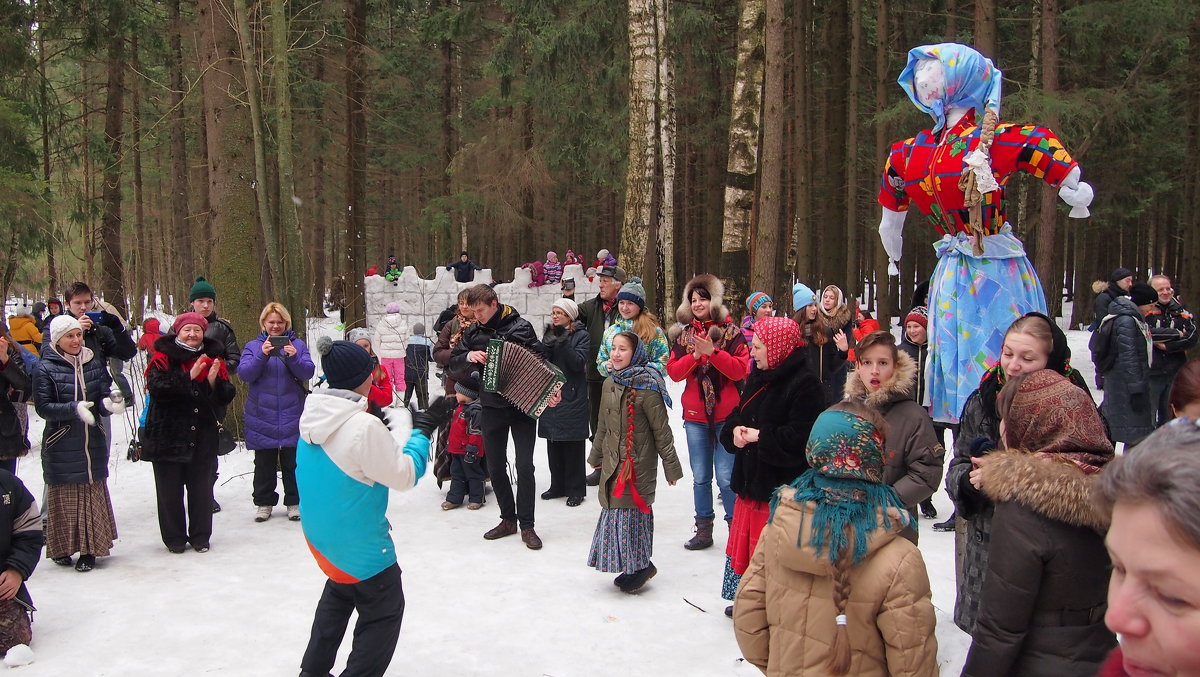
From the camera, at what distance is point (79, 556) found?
20.4ft

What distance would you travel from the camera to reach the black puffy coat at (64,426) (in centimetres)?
605

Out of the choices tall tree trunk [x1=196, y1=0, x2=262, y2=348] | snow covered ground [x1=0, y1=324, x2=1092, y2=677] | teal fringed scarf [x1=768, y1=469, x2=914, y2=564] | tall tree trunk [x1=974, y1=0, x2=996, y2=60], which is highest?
tall tree trunk [x1=974, y1=0, x2=996, y2=60]

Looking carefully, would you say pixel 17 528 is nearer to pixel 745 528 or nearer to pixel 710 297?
pixel 745 528

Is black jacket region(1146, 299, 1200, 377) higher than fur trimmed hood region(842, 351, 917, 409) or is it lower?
lower

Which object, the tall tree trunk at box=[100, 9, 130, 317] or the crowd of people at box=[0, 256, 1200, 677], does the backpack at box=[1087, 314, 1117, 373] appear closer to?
the crowd of people at box=[0, 256, 1200, 677]

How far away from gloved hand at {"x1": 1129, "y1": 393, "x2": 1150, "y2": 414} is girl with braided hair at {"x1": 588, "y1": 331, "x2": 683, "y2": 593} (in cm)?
579

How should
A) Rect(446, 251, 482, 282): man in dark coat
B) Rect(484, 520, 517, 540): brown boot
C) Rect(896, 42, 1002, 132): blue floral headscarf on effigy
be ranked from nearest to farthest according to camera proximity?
Rect(896, 42, 1002, 132): blue floral headscarf on effigy < Rect(484, 520, 517, 540): brown boot < Rect(446, 251, 482, 282): man in dark coat

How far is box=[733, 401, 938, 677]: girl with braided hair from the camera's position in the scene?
9.51 ft

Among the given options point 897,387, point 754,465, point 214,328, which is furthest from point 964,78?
point 214,328

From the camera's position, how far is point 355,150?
1945 centimetres

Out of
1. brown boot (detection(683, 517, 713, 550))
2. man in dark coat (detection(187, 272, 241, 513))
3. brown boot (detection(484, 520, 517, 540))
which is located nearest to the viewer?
brown boot (detection(683, 517, 713, 550))

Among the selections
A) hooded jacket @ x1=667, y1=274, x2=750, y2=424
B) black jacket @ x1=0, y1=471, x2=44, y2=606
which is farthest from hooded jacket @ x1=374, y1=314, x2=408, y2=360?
black jacket @ x1=0, y1=471, x2=44, y2=606

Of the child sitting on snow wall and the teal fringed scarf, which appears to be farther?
the child sitting on snow wall

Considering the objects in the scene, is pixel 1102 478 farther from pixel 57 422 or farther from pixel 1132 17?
pixel 1132 17
